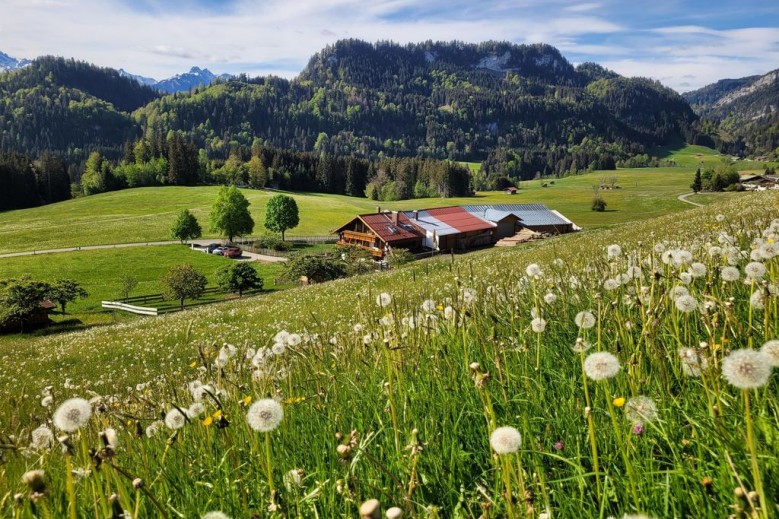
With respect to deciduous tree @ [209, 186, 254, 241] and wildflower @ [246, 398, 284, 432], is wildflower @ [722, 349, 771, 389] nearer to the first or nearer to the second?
wildflower @ [246, 398, 284, 432]

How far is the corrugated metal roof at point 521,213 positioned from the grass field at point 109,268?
44674mm

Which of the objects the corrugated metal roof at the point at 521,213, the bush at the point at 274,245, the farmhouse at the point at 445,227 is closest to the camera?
the farmhouse at the point at 445,227

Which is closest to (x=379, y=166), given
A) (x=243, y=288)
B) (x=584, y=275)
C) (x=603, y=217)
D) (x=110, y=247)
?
(x=603, y=217)

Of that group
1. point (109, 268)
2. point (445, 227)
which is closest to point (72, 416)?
point (109, 268)

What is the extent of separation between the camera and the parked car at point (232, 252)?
3439 inches

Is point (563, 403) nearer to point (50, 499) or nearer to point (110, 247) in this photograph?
point (50, 499)

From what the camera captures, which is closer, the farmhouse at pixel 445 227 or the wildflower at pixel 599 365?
the wildflower at pixel 599 365

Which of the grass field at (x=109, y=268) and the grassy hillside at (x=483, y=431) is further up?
the grassy hillside at (x=483, y=431)

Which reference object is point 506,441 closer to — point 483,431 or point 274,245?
point 483,431

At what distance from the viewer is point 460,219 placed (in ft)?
323

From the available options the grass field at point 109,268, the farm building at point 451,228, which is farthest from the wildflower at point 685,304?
the farm building at point 451,228

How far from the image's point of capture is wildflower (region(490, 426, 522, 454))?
1671mm

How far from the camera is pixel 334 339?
585cm

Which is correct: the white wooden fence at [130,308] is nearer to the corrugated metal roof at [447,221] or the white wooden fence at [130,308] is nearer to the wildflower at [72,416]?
the corrugated metal roof at [447,221]
